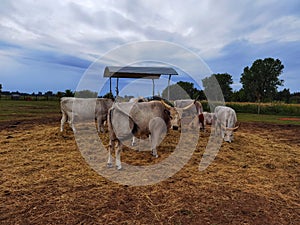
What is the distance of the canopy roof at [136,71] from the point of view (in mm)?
9742

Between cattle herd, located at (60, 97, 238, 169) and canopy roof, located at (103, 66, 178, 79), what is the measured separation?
177cm

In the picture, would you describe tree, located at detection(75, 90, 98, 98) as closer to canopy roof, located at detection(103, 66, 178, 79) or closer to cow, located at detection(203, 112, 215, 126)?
canopy roof, located at detection(103, 66, 178, 79)

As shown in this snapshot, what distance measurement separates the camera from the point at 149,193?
354cm

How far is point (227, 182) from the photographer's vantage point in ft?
13.4

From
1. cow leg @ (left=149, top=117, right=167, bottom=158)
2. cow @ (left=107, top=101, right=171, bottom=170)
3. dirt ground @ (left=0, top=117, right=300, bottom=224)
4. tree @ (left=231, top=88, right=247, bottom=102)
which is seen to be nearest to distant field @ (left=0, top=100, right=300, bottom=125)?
dirt ground @ (left=0, top=117, right=300, bottom=224)

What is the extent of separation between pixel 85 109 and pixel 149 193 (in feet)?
20.5

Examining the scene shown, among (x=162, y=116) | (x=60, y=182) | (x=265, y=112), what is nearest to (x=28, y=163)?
(x=60, y=182)

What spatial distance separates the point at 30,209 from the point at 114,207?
1228 mm

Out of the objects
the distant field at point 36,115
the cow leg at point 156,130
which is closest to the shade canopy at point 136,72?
the cow leg at point 156,130

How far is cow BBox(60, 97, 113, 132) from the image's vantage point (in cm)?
858

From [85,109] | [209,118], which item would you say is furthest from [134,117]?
[209,118]

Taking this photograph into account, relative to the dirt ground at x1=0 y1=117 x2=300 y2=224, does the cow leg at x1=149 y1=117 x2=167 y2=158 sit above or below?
above

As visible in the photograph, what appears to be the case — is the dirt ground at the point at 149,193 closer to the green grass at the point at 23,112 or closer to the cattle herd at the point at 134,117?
the cattle herd at the point at 134,117

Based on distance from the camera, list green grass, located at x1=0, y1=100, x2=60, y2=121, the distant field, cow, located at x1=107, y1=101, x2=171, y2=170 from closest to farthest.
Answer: cow, located at x1=107, y1=101, x2=171, y2=170
green grass, located at x1=0, y1=100, x2=60, y2=121
the distant field
